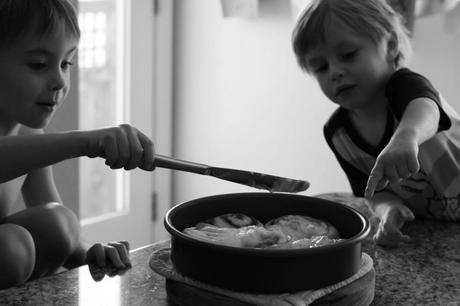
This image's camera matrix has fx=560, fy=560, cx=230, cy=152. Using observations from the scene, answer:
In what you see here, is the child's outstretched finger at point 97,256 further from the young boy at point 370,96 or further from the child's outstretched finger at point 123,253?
the young boy at point 370,96

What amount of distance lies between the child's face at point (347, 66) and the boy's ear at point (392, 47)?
0.08 metres

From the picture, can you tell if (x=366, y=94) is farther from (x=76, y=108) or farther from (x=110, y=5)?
(x=110, y=5)

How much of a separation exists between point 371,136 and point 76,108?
75cm

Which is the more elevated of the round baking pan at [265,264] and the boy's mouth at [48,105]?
the boy's mouth at [48,105]

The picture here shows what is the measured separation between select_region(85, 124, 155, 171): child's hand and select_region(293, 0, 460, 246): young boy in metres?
0.50

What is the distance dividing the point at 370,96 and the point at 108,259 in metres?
0.67

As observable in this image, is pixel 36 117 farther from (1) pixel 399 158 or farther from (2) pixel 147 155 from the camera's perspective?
(1) pixel 399 158

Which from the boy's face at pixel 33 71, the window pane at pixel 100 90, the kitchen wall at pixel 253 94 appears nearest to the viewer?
the boy's face at pixel 33 71

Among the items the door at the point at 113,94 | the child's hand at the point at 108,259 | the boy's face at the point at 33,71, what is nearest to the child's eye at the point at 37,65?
the boy's face at the point at 33,71

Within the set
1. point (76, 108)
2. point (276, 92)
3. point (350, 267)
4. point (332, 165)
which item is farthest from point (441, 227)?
point (276, 92)

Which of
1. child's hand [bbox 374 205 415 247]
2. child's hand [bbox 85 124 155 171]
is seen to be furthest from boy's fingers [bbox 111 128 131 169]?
child's hand [bbox 374 205 415 247]

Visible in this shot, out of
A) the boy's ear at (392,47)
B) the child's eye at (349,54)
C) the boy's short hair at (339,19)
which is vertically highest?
the boy's short hair at (339,19)

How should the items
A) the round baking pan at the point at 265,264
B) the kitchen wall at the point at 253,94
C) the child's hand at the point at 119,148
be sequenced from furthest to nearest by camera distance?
1. the kitchen wall at the point at 253,94
2. the child's hand at the point at 119,148
3. the round baking pan at the point at 265,264

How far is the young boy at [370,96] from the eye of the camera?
43.9 inches
